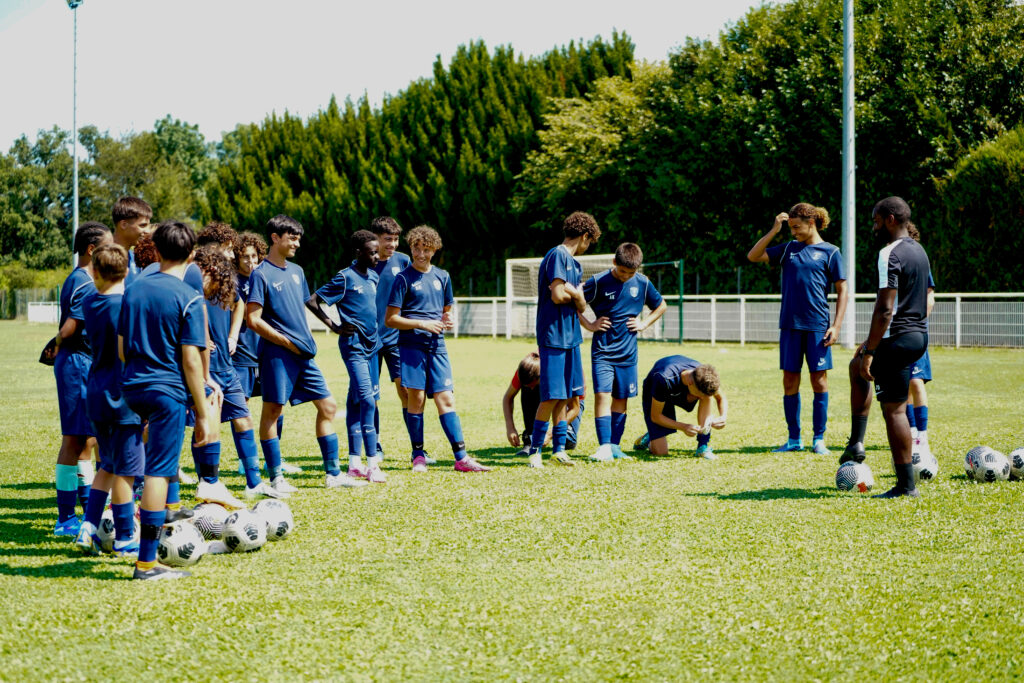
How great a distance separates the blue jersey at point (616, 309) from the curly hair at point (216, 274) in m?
3.31

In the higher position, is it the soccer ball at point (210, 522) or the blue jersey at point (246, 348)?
the blue jersey at point (246, 348)

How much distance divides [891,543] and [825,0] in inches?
1189

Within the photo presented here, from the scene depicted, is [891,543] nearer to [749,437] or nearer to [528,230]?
[749,437]

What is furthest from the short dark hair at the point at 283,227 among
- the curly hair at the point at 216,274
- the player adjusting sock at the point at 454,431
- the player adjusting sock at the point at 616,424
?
the player adjusting sock at the point at 616,424

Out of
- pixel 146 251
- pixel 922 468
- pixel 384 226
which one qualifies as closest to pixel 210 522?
pixel 146 251

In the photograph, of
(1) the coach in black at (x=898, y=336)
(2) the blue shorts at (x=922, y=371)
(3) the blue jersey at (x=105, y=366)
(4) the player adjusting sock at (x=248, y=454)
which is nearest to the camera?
(3) the blue jersey at (x=105, y=366)

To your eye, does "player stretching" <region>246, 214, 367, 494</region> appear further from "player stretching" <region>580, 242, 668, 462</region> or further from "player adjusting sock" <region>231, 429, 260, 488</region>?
"player stretching" <region>580, 242, 668, 462</region>

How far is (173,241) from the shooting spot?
193 inches

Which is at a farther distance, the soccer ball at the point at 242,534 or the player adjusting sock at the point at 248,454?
the player adjusting sock at the point at 248,454

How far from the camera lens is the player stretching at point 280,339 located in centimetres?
706

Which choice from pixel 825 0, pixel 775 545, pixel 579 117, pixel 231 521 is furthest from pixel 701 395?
pixel 579 117

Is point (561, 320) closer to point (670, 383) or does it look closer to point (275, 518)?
point (670, 383)

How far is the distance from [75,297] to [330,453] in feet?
7.82

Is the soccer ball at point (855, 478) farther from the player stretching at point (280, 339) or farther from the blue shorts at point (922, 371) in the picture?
the player stretching at point (280, 339)
